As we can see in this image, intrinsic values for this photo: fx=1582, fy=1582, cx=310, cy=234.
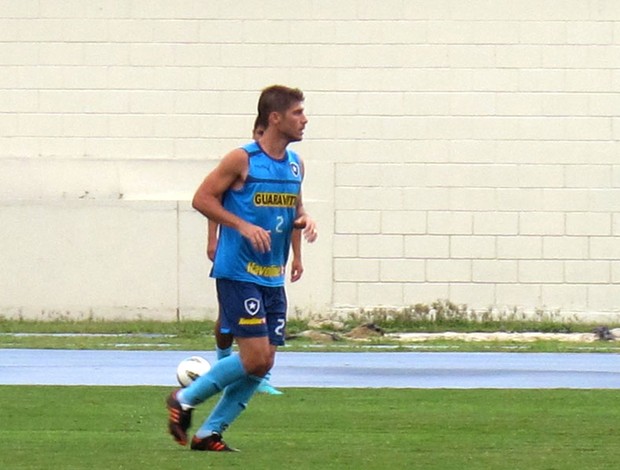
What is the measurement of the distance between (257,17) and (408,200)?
3.08 meters

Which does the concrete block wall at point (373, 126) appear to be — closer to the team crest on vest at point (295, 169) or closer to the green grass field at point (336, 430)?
the green grass field at point (336, 430)

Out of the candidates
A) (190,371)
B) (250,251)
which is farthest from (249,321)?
(190,371)

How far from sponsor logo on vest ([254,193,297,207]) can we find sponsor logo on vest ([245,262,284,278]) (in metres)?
0.32

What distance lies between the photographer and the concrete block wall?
20.4 meters

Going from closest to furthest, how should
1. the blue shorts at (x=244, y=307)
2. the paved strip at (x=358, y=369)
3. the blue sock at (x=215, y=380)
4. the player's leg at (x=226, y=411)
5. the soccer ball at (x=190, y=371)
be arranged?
1. the blue shorts at (x=244, y=307)
2. the blue sock at (x=215, y=380)
3. the player's leg at (x=226, y=411)
4. the soccer ball at (x=190, y=371)
5. the paved strip at (x=358, y=369)

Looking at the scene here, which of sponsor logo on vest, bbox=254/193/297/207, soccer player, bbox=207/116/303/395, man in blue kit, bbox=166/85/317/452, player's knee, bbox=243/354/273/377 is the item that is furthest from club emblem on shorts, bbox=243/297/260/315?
soccer player, bbox=207/116/303/395

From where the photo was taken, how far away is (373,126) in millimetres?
20422

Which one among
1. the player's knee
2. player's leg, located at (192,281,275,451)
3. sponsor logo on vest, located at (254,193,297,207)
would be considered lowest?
the player's knee

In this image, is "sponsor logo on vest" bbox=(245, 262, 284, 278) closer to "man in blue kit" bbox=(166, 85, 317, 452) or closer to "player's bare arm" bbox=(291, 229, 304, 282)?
"man in blue kit" bbox=(166, 85, 317, 452)

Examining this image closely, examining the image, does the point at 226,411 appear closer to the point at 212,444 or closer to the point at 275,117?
the point at 212,444

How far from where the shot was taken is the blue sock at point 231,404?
8.37 m

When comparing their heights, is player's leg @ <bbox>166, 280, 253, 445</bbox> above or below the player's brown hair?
below

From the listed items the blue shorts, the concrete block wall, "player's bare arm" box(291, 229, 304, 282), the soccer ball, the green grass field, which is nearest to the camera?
the green grass field

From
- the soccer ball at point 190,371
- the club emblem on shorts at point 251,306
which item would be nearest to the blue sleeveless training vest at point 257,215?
the club emblem on shorts at point 251,306
